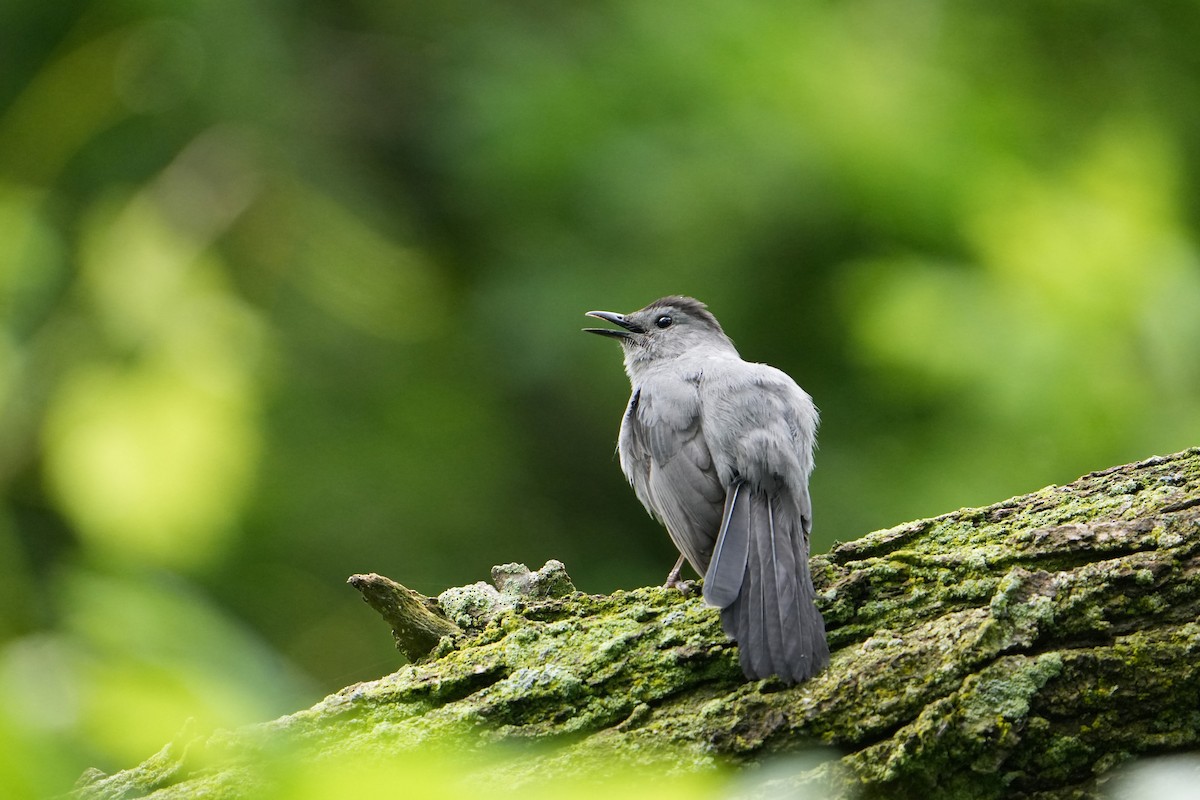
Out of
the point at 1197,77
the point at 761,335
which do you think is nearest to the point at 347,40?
the point at 761,335

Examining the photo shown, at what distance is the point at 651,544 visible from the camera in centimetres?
723

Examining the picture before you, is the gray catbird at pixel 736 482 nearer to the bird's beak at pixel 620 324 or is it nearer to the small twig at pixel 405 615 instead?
the bird's beak at pixel 620 324

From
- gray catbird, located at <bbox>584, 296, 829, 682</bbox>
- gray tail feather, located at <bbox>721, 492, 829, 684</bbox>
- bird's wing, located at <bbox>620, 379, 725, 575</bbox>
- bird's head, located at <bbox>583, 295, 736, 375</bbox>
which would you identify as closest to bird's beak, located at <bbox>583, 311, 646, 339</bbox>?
bird's head, located at <bbox>583, 295, 736, 375</bbox>

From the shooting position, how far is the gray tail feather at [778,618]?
2482 millimetres

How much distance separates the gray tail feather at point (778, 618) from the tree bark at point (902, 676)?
1.7 inches

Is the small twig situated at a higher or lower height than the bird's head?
lower

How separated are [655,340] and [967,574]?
117 inches

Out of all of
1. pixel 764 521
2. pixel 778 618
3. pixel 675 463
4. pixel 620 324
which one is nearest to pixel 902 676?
pixel 778 618

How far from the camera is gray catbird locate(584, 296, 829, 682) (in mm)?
2582

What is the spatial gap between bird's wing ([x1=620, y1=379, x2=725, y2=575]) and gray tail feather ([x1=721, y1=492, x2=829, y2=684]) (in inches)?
24.8

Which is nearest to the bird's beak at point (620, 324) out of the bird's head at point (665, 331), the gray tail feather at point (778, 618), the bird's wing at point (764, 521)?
the bird's head at point (665, 331)

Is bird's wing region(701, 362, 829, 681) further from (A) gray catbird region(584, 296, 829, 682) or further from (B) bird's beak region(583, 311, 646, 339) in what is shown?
(B) bird's beak region(583, 311, 646, 339)

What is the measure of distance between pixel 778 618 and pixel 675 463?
4.99 feet

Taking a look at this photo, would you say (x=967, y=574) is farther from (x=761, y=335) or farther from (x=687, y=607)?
(x=761, y=335)
